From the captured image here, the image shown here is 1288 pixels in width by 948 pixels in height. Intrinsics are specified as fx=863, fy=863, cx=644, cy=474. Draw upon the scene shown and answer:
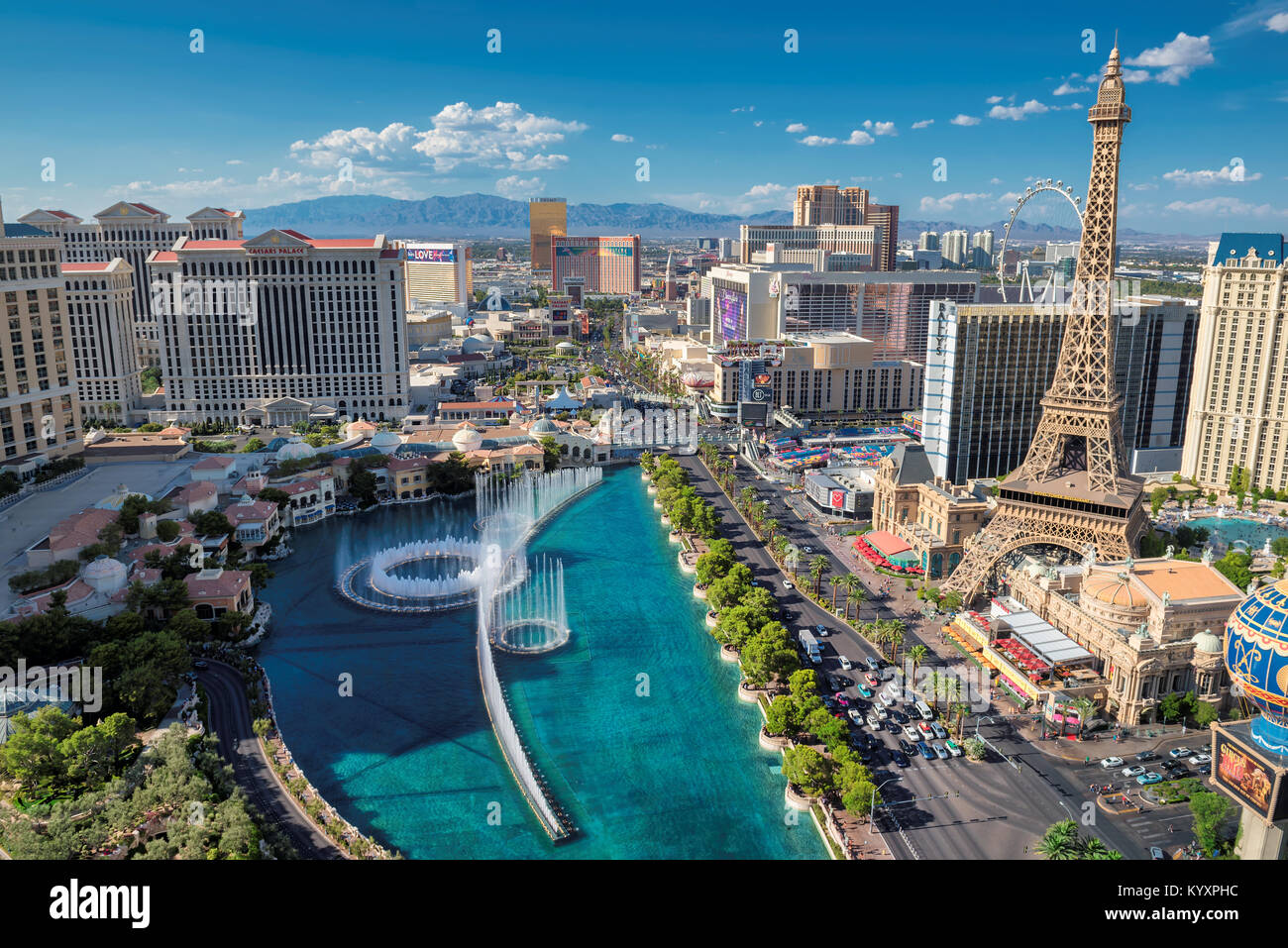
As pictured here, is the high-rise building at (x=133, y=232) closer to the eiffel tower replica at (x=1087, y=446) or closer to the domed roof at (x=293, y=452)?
the domed roof at (x=293, y=452)

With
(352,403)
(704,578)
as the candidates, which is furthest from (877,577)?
(352,403)

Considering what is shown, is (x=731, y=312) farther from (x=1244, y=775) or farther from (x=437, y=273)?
(x=1244, y=775)

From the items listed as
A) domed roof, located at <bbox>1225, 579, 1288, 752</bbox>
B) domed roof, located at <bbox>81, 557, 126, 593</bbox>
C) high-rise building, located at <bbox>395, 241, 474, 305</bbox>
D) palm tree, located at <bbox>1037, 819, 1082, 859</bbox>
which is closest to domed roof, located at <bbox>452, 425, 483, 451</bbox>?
domed roof, located at <bbox>81, 557, 126, 593</bbox>

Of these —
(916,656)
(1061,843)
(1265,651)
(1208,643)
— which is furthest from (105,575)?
(1208,643)

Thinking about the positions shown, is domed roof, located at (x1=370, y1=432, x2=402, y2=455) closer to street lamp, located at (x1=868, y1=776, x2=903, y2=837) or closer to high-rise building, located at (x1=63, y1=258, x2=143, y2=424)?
high-rise building, located at (x1=63, y1=258, x2=143, y2=424)

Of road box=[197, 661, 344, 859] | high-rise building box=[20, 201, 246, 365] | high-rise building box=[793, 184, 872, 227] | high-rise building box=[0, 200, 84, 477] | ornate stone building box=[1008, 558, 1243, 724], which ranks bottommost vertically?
road box=[197, 661, 344, 859]
